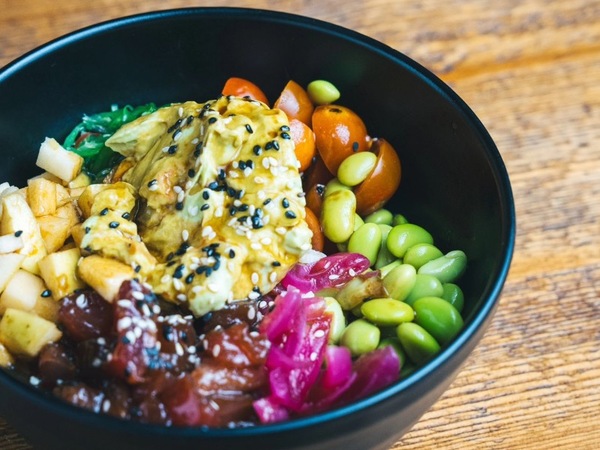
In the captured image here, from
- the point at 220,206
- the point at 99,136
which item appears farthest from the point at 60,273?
the point at 99,136

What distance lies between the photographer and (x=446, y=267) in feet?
8.25

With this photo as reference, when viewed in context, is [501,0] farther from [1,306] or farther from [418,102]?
[1,306]

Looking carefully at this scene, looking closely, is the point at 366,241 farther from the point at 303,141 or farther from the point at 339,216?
the point at 303,141

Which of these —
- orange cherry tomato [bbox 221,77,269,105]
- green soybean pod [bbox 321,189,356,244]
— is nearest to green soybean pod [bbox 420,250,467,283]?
green soybean pod [bbox 321,189,356,244]

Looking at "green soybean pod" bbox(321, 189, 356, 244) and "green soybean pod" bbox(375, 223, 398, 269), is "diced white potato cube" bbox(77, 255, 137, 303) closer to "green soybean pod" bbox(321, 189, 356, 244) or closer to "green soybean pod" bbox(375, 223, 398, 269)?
"green soybean pod" bbox(321, 189, 356, 244)

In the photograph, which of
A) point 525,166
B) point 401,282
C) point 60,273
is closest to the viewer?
point 60,273

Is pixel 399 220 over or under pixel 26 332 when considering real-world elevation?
under

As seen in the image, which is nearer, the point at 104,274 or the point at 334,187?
the point at 104,274

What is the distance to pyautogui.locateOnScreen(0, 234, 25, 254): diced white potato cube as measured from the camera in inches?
91.4

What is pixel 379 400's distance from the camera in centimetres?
185

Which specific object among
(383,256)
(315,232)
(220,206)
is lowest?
(383,256)

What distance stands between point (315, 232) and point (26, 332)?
98 centimetres

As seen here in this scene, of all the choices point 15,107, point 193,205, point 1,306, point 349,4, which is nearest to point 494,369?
point 193,205

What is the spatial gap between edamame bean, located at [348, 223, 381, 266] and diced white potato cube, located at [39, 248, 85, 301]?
34.4 inches
